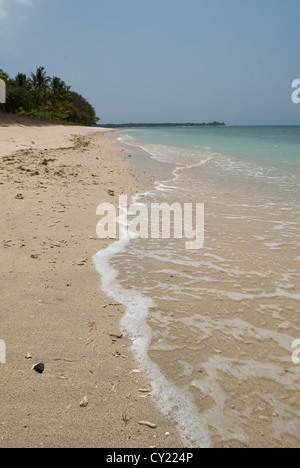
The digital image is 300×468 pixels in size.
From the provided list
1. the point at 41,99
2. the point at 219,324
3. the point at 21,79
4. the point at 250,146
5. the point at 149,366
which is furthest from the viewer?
the point at 41,99

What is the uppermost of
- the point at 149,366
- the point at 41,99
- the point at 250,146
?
the point at 41,99

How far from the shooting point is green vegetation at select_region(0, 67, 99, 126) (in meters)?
43.8

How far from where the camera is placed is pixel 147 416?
1.97 meters

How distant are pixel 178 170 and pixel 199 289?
1020 centimetres

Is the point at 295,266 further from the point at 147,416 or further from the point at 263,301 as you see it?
the point at 147,416

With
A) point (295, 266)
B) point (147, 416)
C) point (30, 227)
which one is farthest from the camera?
point (30, 227)

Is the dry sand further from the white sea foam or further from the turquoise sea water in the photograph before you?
the turquoise sea water

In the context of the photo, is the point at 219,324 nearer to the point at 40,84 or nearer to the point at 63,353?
the point at 63,353

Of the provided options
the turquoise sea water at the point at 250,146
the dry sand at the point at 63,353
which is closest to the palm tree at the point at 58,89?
the turquoise sea water at the point at 250,146

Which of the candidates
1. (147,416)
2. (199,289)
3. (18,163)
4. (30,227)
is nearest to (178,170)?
(18,163)

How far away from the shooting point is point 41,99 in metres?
64.9

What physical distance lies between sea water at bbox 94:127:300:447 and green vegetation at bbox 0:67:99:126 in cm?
4600

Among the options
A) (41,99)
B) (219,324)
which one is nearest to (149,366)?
(219,324)

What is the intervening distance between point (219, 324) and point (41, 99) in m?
73.0
